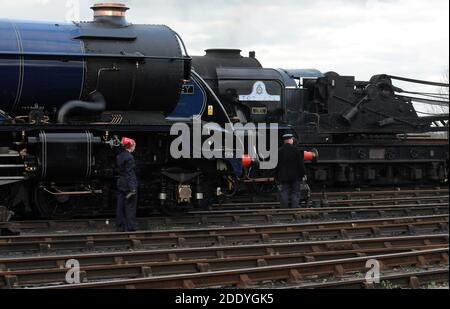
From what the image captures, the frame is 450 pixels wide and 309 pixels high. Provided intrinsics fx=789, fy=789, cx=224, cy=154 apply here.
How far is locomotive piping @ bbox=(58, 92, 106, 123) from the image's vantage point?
1212 centimetres

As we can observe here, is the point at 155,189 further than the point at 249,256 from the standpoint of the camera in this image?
Yes

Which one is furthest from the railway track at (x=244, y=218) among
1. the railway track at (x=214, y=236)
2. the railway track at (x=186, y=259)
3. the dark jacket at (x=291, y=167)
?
the railway track at (x=186, y=259)

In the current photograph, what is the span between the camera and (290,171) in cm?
1363

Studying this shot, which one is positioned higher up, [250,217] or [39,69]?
[39,69]

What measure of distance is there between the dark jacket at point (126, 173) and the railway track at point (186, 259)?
2.34 meters

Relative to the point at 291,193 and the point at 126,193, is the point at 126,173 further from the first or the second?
the point at 291,193

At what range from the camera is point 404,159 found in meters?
19.6

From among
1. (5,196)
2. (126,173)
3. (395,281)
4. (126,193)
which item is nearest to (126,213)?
(126,193)

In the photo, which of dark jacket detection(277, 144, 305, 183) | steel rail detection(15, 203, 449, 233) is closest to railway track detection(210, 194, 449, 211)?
steel rail detection(15, 203, 449, 233)

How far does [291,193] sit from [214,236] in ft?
11.6

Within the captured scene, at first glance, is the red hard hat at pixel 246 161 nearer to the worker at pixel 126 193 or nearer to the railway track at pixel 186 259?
the worker at pixel 126 193
